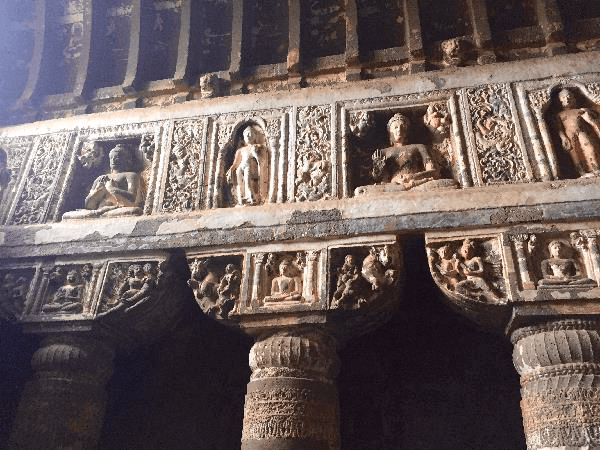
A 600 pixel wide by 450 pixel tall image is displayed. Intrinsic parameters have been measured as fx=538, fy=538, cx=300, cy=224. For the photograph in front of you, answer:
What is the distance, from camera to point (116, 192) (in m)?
5.51

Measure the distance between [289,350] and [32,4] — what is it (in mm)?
5995

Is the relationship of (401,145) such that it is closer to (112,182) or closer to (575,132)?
(575,132)

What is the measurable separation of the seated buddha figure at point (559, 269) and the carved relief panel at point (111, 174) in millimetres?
3604

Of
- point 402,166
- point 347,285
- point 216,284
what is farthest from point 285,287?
point 402,166

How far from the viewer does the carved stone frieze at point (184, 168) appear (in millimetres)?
5262

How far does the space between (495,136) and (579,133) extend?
0.70 m

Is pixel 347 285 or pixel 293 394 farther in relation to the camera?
pixel 347 285

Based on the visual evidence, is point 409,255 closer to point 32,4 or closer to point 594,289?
point 594,289

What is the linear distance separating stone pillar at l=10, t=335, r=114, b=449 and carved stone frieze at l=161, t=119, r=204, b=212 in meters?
1.51

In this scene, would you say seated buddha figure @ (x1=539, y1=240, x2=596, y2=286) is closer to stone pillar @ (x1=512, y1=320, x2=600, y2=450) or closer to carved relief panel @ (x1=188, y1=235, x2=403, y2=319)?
stone pillar @ (x1=512, y1=320, x2=600, y2=450)

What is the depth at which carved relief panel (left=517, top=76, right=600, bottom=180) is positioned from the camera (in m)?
4.62

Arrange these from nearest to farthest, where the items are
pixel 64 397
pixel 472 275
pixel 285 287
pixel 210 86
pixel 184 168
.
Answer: pixel 472 275
pixel 285 287
pixel 64 397
pixel 184 168
pixel 210 86

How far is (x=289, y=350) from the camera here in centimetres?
423

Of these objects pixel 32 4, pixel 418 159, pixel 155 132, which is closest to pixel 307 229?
pixel 418 159
